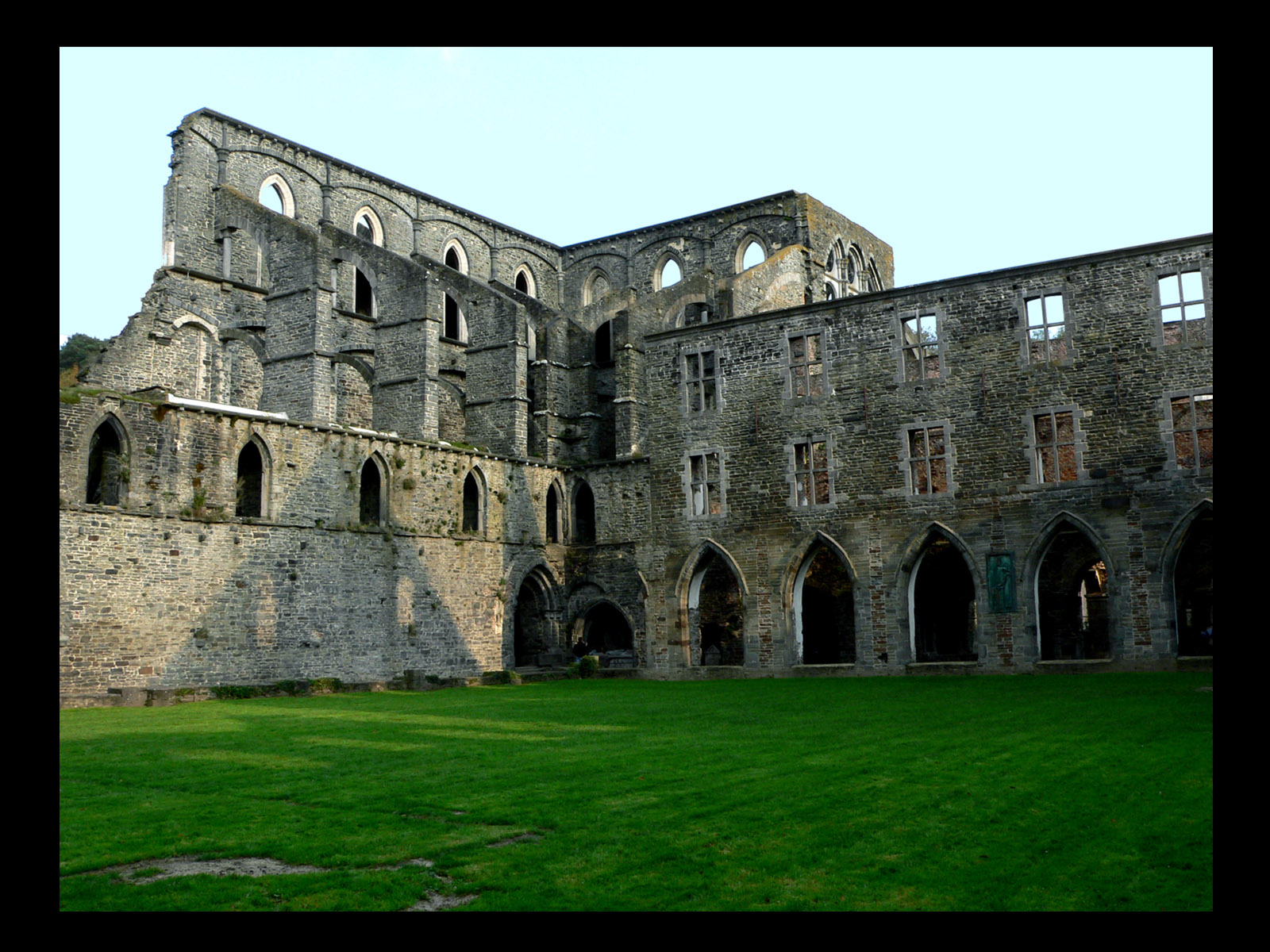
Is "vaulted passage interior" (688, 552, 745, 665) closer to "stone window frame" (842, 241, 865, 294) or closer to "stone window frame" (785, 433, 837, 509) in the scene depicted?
"stone window frame" (785, 433, 837, 509)

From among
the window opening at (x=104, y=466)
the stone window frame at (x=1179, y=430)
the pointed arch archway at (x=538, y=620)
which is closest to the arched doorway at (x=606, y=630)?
the pointed arch archway at (x=538, y=620)

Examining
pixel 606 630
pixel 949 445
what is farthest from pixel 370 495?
pixel 949 445

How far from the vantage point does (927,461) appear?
27656 mm

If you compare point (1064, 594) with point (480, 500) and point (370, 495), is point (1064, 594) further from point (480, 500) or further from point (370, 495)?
point (370, 495)

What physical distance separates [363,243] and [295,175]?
14.3 ft

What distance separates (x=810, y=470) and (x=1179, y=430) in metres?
8.88

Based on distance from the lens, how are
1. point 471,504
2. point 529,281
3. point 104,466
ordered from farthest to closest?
point 529,281 → point 471,504 → point 104,466

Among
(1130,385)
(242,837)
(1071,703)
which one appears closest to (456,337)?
(1130,385)

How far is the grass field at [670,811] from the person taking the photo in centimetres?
622

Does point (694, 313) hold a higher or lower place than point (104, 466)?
higher

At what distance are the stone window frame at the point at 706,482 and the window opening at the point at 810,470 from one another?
6.93 ft

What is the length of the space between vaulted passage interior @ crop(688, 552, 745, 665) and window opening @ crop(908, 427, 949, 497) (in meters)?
7.28

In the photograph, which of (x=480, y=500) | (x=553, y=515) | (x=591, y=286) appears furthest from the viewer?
(x=591, y=286)

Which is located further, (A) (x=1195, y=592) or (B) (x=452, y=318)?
(B) (x=452, y=318)
